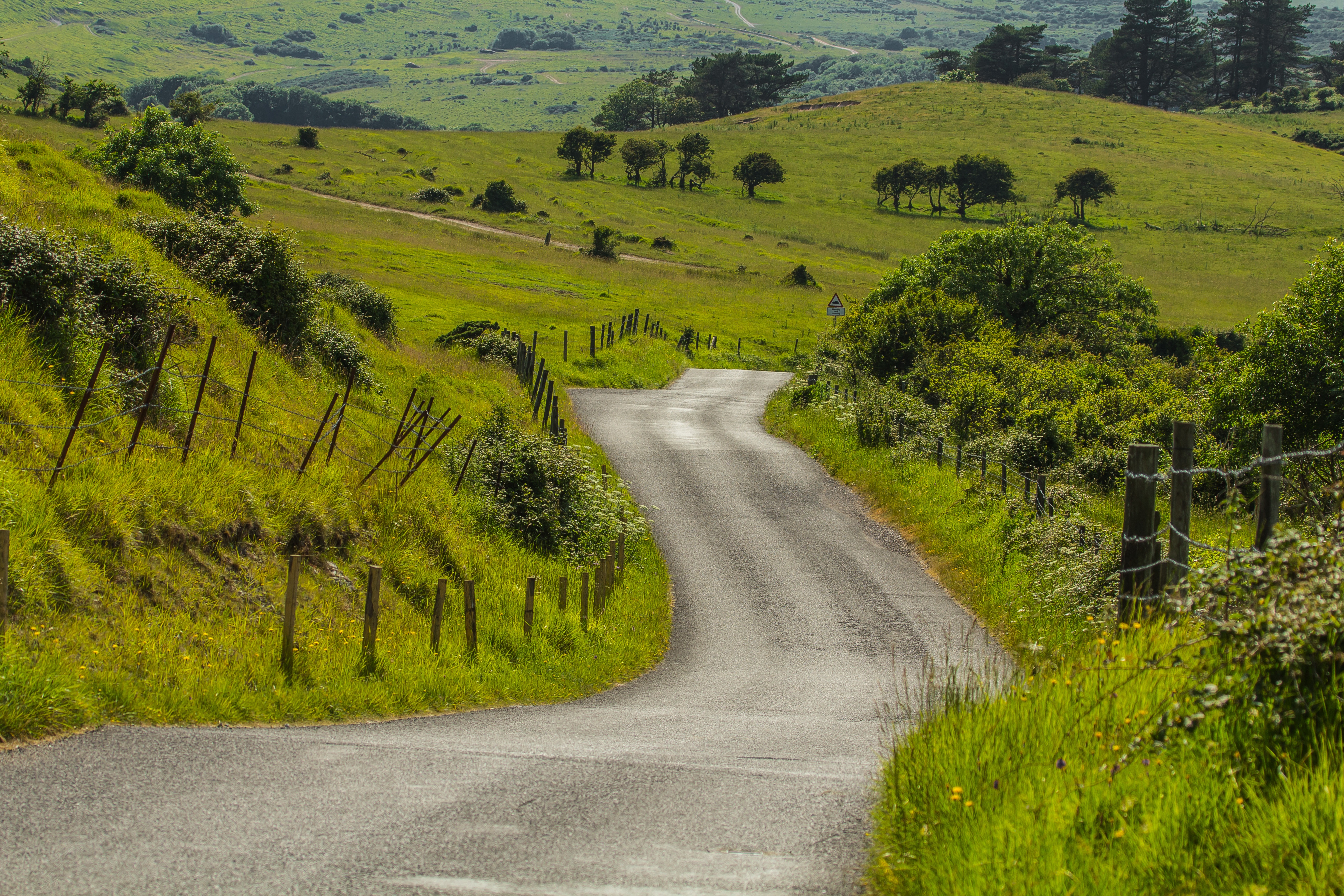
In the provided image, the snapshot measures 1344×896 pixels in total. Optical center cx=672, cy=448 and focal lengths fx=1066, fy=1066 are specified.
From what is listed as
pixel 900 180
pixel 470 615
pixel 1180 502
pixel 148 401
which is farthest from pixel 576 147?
pixel 1180 502

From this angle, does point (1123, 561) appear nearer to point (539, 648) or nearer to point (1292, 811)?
point (1292, 811)

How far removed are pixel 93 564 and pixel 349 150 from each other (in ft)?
407

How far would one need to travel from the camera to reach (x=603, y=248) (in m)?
85.1

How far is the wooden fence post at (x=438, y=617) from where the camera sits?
12008 millimetres

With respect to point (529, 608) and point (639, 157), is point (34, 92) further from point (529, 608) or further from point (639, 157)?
point (529, 608)

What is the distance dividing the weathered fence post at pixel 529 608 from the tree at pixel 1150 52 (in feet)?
666

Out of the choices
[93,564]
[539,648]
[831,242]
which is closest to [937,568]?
[539,648]

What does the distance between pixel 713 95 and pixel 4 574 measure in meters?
196

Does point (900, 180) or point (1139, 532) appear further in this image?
point (900, 180)

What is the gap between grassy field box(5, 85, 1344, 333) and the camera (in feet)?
249

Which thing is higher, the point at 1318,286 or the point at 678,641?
the point at 1318,286

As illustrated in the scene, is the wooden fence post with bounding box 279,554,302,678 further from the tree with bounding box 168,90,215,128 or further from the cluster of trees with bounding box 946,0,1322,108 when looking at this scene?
the cluster of trees with bounding box 946,0,1322,108

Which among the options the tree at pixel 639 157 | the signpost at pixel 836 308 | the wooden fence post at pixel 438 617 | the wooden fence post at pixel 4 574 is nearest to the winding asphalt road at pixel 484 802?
the wooden fence post at pixel 438 617

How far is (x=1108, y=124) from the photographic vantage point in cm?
16050
